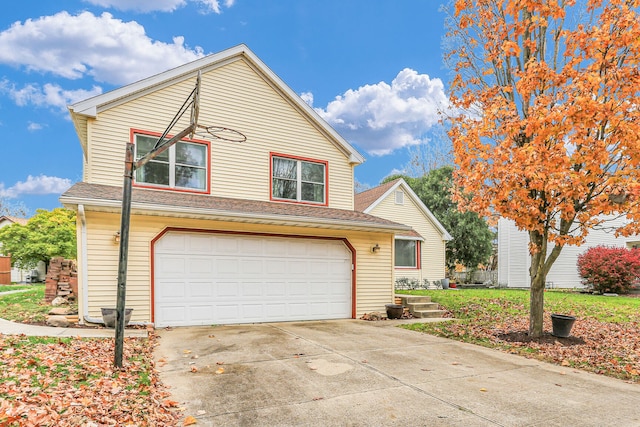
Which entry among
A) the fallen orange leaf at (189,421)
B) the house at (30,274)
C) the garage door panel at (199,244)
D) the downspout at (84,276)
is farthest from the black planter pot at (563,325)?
the house at (30,274)

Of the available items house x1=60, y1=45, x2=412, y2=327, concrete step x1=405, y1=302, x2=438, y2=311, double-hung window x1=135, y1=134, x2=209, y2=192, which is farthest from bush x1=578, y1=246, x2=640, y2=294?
double-hung window x1=135, y1=134, x2=209, y2=192

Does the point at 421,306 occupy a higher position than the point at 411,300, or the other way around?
the point at 411,300

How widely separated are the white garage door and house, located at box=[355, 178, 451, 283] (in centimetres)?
874

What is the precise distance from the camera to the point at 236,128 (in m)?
11.0

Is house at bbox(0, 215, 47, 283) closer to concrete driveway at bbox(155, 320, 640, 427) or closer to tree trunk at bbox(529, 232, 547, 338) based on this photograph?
concrete driveway at bbox(155, 320, 640, 427)

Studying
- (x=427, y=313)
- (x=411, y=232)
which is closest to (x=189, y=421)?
(x=427, y=313)

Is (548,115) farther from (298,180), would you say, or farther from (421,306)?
(421,306)

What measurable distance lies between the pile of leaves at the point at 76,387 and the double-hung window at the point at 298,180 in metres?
6.55

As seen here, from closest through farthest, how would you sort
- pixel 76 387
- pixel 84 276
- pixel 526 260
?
pixel 76 387
pixel 84 276
pixel 526 260

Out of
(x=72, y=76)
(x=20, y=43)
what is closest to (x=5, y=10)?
(x=20, y=43)

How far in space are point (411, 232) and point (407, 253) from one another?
116cm

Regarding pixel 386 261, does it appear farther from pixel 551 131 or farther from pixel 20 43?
pixel 20 43

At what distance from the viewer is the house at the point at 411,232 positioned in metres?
19.7

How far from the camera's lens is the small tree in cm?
2192
